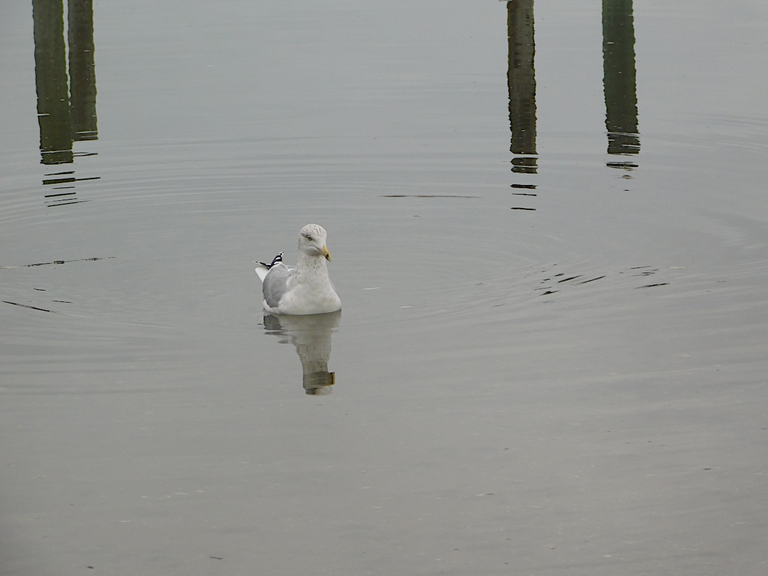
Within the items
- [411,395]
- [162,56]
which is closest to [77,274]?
[411,395]

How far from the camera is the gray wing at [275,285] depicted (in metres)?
10.1

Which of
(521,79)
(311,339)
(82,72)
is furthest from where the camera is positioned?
(82,72)

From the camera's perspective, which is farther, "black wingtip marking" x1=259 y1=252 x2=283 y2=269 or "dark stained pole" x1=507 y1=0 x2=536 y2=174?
"dark stained pole" x1=507 y1=0 x2=536 y2=174

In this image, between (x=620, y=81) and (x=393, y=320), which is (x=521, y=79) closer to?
(x=620, y=81)

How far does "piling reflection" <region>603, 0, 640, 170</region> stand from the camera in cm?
1590

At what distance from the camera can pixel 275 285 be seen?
1022 cm

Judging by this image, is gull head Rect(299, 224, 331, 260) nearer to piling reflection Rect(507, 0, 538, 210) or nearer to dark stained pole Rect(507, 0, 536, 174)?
piling reflection Rect(507, 0, 538, 210)

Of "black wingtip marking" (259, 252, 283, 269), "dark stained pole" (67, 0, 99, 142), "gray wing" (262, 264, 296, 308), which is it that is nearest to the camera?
"gray wing" (262, 264, 296, 308)

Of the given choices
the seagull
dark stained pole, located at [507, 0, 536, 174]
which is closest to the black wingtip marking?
the seagull

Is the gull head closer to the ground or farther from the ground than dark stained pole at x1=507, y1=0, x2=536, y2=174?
closer to the ground

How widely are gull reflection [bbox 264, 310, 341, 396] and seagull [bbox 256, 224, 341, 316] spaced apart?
3.1 inches

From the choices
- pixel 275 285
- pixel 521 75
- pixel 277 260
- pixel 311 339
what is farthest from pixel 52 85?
pixel 311 339

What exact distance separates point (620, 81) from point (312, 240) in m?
9.70

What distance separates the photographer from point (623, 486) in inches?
255
